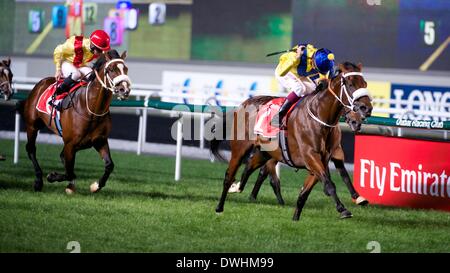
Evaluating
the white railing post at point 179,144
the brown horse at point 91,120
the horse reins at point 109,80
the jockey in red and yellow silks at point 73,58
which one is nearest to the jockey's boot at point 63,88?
the jockey in red and yellow silks at point 73,58

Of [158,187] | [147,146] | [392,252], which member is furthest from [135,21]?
[392,252]

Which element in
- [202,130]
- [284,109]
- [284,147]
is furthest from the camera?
[202,130]

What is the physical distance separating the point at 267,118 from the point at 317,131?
2.24 feet

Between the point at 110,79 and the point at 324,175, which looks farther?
the point at 110,79

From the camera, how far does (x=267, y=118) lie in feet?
30.5

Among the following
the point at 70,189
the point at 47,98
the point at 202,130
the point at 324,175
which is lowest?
the point at 202,130

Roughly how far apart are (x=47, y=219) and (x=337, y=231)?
2.39 metres

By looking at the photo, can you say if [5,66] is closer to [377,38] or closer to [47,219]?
[47,219]

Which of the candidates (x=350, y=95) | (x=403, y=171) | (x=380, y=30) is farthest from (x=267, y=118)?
(x=380, y=30)

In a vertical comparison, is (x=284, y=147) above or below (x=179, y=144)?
above

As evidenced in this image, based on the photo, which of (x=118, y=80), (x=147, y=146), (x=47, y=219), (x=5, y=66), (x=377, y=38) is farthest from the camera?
(x=377, y=38)

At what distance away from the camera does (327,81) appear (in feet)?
29.0

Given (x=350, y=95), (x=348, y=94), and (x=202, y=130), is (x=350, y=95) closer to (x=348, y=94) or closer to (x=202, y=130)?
(x=348, y=94)

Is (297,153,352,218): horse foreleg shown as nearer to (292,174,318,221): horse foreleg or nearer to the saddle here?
(292,174,318,221): horse foreleg
